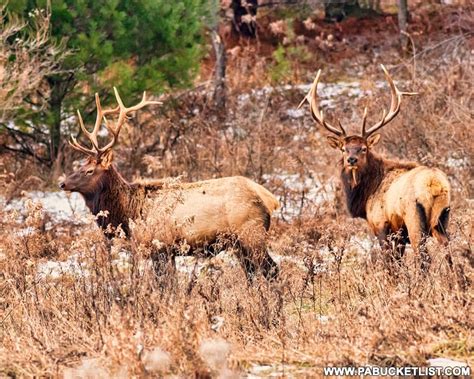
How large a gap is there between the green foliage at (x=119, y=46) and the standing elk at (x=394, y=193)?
18.8 ft

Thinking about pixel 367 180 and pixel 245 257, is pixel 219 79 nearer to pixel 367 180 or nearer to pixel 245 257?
pixel 367 180

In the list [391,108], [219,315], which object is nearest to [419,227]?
[391,108]

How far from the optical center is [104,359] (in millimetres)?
6043

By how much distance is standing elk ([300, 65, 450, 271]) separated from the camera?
8648mm

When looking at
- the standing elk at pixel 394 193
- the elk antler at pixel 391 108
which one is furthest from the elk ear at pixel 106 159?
the elk antler at pixel 391 108

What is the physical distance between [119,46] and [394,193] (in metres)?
7.93

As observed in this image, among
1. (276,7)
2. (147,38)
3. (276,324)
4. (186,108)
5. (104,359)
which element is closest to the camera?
(104,359)

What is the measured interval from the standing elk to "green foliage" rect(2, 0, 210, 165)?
18.8ft

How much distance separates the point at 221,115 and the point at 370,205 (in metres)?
8.97

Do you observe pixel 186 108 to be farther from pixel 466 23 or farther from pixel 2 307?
pixel 2 307

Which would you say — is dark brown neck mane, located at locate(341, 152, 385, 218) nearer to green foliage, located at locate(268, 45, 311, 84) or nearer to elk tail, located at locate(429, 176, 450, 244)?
elk tail, located at locate(429, 176, 450, 244)

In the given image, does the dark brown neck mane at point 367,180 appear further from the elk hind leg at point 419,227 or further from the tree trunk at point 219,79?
the tree trunk at point 219,79

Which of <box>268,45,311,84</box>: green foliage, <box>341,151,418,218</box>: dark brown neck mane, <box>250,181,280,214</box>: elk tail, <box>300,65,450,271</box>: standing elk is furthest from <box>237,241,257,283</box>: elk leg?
<box>268,45,311,84</box>: green foliage

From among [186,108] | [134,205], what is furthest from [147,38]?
[134,205]
